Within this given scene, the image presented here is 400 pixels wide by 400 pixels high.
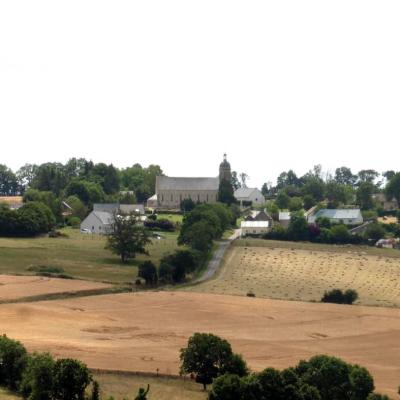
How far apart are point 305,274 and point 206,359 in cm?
3931

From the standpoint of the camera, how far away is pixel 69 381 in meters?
31.9

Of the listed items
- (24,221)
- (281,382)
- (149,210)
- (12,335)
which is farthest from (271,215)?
(281,382)

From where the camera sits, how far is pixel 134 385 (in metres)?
34.7

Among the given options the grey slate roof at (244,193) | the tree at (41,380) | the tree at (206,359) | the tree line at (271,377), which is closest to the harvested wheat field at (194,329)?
the tree at (206,359)

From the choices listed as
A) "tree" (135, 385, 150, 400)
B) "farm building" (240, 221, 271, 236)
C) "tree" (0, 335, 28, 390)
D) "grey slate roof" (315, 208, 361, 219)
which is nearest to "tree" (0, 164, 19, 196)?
"grey slate roof" (315, 208, 361, 219)

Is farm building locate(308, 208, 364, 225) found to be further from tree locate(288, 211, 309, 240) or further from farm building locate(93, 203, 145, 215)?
farm building locate(93, 203, 145, 215)

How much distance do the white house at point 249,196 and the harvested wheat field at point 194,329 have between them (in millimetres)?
92407

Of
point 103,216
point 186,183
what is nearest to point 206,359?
point 103,216

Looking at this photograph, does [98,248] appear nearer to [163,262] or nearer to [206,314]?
[163,262]

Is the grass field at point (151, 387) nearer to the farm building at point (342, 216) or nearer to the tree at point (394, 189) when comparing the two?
the farm building at point (342, 216)

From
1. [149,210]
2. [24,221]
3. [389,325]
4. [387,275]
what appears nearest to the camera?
[389,325]

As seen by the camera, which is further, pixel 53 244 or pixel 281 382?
pixel 53 244

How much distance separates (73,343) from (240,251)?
47431mm

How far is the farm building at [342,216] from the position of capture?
119 meters
